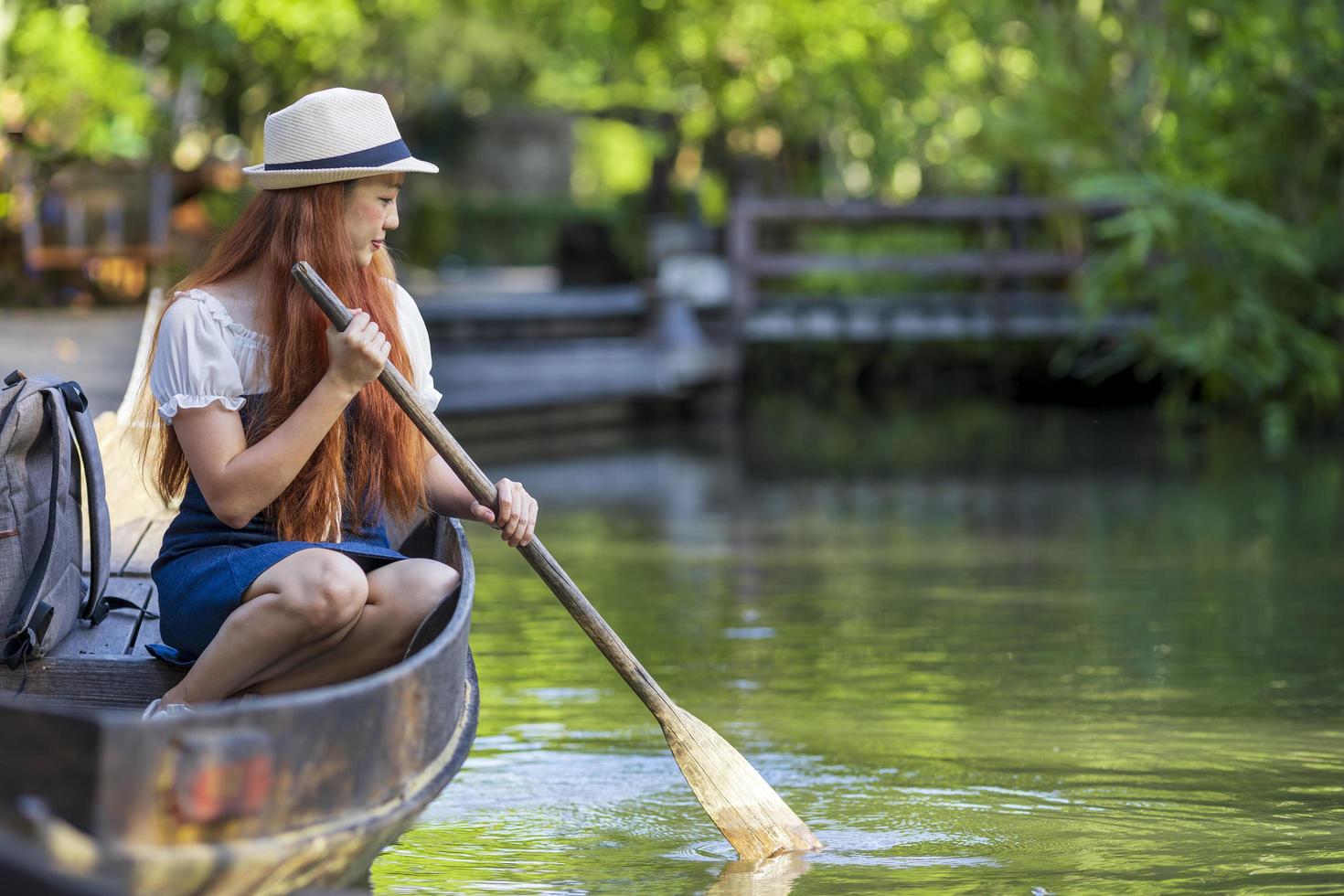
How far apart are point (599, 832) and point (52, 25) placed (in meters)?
15.6

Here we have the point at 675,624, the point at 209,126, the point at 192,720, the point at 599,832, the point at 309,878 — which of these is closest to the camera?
the point at 192,720

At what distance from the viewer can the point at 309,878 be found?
2.87m

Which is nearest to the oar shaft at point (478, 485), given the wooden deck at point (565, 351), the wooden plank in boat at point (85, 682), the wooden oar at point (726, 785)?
the wooden oar at point (726, 785)

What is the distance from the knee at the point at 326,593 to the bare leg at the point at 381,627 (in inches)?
2.9

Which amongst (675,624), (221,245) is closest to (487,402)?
(675,624)

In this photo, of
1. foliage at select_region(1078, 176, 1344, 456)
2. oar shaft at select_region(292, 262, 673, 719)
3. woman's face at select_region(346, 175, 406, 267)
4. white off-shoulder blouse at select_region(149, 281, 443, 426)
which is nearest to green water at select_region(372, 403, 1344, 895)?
oar shaft at select_region(292, 262, 673, 719)

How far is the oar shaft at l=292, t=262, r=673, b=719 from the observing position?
143 inches

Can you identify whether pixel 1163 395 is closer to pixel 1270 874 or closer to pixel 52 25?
pixel 52 25

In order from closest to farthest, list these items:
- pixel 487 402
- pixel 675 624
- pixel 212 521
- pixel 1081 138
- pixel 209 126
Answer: pixel 212 521 < pixel 675 624 < pixel 487 402 < pixel 1081 138 < pixel 209 126

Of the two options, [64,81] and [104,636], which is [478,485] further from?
[64,81]

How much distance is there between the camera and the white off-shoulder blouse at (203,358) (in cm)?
368

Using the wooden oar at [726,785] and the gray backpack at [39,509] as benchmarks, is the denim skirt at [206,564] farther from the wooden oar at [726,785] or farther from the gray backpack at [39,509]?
the wooden oar at [726,785]

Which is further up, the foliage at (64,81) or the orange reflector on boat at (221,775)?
the foliage at (64,81)

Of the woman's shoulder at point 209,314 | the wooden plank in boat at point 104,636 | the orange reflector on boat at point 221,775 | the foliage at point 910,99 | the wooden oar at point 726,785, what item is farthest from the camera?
the foliage at point 910,99
